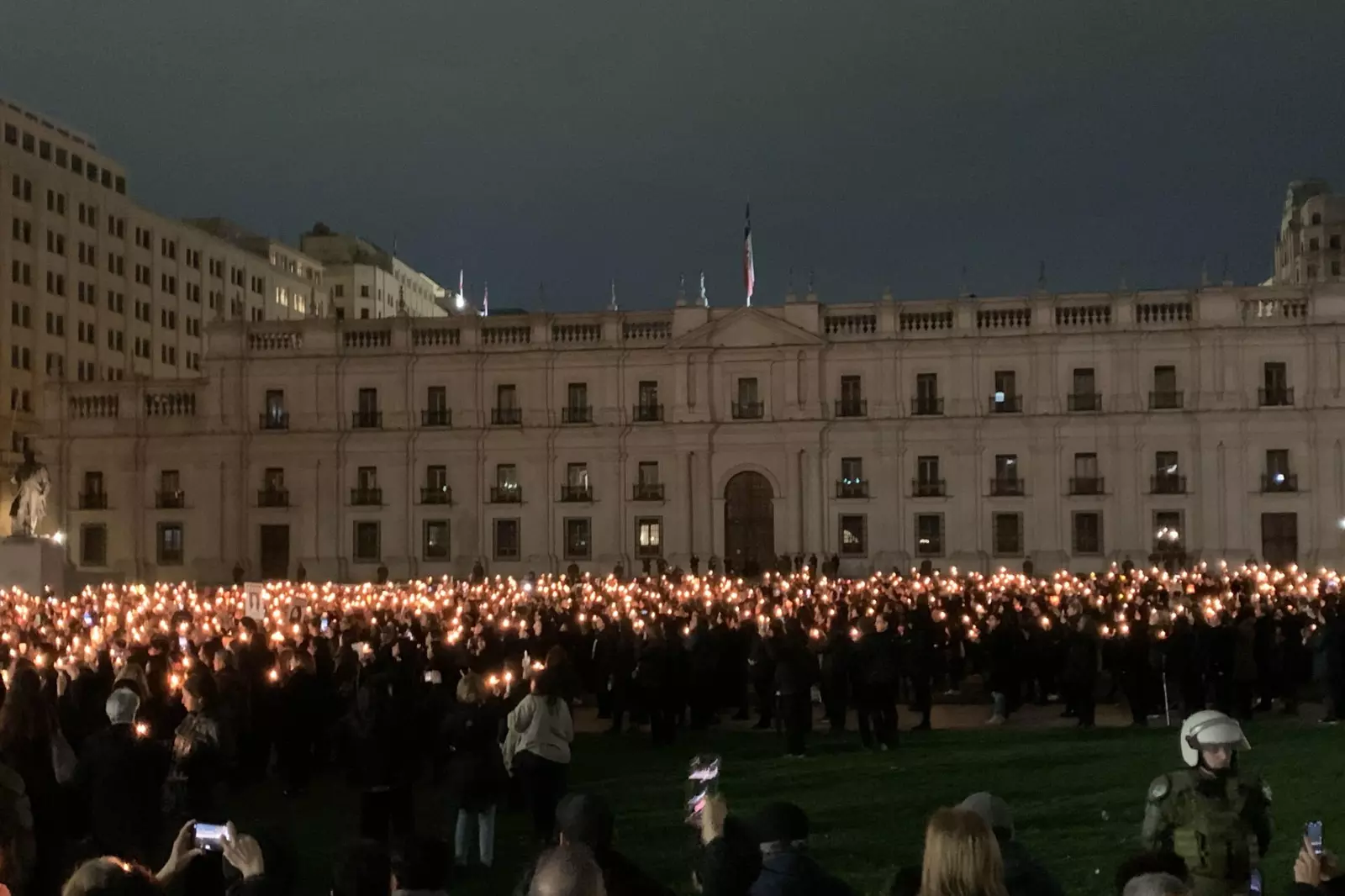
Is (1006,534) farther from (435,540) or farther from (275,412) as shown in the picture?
(275,412)

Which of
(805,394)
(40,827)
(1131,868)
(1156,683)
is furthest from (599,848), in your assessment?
(805,394)

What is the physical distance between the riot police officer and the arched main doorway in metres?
43.0

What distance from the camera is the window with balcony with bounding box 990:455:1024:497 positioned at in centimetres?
4822

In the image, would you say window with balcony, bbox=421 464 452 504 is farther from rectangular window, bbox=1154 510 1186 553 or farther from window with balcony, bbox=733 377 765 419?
rectangular window, bbox=1154 510 1186 553

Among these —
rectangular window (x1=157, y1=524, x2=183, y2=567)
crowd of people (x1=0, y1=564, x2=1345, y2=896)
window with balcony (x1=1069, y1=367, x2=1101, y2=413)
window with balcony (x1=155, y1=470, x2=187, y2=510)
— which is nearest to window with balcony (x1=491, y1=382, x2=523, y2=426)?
window with balcony (x1=155, y1=470, x2=187, y2=510)

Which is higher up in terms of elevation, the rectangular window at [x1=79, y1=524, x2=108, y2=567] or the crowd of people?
the rectangular window at [x1=79, y1=524, x2=108, y2=567]

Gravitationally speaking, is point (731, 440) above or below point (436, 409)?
below

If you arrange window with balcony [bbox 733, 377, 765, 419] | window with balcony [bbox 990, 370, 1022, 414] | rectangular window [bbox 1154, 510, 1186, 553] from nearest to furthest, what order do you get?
rectangular window [bbox 1154, 510, 1186, 553], window with balcony [bbox 990, 370, 1022, 414], window with balcony [bbox 733, 377, 765, 419]

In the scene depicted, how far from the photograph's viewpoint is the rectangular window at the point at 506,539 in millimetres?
50500

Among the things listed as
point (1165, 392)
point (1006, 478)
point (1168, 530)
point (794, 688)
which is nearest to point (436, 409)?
point (1006, 478)

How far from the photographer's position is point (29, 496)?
31.5 meters

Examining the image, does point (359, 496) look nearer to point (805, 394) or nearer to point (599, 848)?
point (805, 394)

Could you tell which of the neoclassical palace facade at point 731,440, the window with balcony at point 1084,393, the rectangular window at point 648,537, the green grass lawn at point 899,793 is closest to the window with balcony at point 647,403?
the neoclassical palace facade at point 731,440

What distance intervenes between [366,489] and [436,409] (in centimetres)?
388
